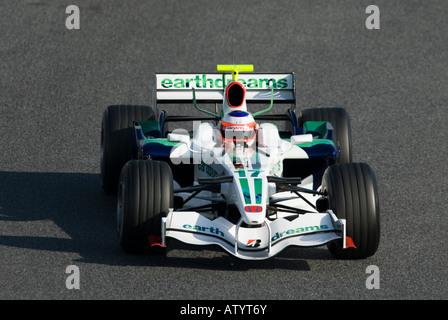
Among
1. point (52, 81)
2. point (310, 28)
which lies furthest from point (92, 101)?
point (310, 28)

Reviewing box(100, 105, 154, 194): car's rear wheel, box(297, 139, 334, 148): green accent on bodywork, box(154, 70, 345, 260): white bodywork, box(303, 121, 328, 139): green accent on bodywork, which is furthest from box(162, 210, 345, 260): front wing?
box(100, 105, 154, 194): car's rear wheel

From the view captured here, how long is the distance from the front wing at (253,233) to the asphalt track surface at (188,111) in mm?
295

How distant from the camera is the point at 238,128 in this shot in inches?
501

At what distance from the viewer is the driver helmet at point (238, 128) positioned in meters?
12.7

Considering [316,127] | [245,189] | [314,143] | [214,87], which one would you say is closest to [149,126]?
[214,87]

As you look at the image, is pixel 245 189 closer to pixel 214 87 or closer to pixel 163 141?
pixel 163 141

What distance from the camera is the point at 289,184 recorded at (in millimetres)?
12055

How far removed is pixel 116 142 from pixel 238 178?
3021 mm

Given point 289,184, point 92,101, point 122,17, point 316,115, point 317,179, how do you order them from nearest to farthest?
point 289,184 < point 317,179 < point 316,115 < point 92,101 < point 122,17

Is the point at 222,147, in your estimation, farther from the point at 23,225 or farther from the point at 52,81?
the point at 52,81

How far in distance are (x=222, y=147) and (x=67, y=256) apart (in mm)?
2263

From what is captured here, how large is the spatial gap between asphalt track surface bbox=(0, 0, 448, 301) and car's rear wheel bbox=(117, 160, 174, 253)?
0.22 m

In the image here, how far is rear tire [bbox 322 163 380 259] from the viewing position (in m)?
11.3

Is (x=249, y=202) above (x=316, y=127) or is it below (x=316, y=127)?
below
